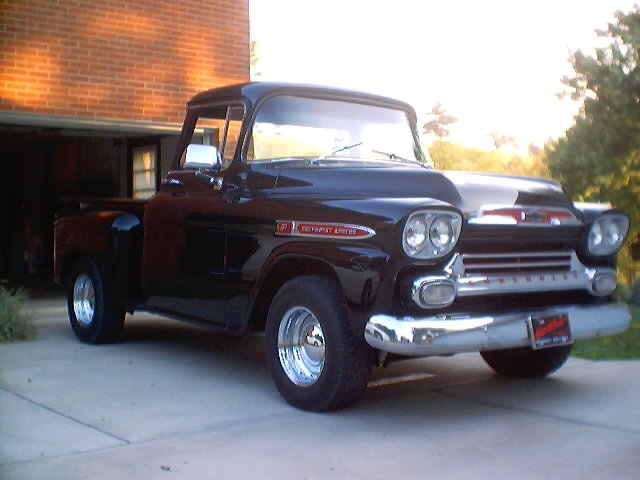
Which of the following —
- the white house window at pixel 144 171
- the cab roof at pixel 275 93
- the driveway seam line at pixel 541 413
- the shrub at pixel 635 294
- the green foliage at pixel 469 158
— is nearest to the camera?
the driveway seam line at pixel 541 413

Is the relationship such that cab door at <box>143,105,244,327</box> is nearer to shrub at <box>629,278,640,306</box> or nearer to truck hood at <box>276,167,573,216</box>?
truck hood at <box>276,167,573,216</box>

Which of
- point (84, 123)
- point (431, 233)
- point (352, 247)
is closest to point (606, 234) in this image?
point (431, 233)

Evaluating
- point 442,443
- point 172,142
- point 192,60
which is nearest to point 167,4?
point 192,60

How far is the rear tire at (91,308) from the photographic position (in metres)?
7.30

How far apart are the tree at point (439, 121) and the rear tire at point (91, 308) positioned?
1884 inches

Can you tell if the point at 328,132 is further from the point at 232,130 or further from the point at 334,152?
the point at 232,130

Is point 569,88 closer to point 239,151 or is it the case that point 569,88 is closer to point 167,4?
point 167,4

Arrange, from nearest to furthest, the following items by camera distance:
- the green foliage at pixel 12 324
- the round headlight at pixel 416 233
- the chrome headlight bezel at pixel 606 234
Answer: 1. the round headlight at pixel 416 233
2. the chrome headlight bezel at pixel 606 234
3. the green foliage at pixel 12 324

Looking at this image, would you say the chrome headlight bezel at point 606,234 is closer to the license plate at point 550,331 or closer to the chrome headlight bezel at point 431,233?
the license plate at point 550,331

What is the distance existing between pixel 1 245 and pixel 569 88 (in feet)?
38.1

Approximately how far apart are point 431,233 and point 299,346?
1179 mm

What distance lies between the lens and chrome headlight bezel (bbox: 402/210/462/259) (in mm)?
4551

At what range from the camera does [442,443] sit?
14.8 feet

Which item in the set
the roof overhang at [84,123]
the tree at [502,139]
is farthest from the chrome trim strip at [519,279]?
the tree at [502,139]
